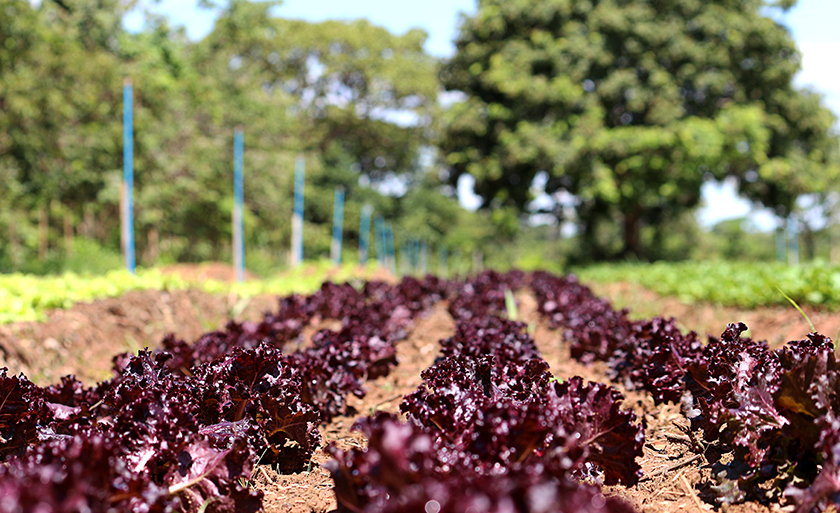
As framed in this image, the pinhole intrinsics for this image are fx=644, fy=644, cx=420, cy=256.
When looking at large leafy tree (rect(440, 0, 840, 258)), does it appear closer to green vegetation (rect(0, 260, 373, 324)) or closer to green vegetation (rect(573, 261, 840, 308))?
green vegetation (rect(573, 261, 840, 308))

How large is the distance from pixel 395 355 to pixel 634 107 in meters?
17.2

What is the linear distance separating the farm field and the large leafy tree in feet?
32.5

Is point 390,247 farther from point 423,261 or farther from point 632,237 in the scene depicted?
point 632,237

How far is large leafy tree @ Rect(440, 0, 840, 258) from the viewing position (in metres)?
19.1

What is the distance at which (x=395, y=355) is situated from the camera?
4.54 meters

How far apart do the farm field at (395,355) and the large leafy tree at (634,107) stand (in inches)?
389

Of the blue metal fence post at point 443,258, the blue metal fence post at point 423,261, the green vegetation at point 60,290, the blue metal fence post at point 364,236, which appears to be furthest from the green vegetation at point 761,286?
the blue metal fence post at point 443,258

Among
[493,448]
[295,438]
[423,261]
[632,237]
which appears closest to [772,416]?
[493,448]

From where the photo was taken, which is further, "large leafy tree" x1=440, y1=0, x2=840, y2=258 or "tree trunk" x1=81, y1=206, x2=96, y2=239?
"tree trunk" x1=81, y1=206, x2=96, y2=239

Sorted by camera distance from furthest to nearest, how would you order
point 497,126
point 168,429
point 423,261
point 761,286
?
point 423,261 < point 497,126 < point 761,286 < point 168,429

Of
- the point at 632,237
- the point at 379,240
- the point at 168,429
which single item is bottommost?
the point at 168,429

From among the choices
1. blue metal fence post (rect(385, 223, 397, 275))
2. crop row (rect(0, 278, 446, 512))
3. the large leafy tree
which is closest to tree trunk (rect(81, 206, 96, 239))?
the large leafy tree

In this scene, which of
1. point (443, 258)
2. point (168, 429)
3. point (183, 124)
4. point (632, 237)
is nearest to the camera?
point (168, 429)

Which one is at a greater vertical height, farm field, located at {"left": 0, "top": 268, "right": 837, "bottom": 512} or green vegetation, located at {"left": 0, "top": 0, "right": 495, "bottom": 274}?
green vegetation, located at {"left": 0, "top": 0, "right": 495, "bottom": 274}
